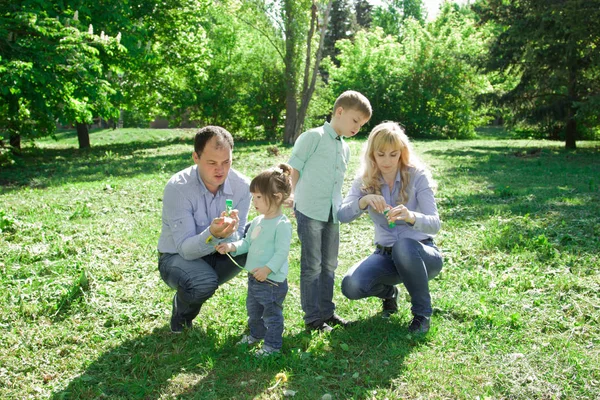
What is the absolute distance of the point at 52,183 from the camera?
1059cm

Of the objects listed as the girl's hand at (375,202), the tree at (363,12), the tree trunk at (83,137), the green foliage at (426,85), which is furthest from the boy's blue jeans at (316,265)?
the tree at (363,12)

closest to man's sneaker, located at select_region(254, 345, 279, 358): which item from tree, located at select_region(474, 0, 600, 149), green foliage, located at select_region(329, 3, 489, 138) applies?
tree, located at select_region(474, 0, 600, 149)

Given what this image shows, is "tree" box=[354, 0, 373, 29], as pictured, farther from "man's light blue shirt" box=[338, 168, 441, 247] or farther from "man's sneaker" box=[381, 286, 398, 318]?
"man's sneaker" box=[381, 286, 398, 318]

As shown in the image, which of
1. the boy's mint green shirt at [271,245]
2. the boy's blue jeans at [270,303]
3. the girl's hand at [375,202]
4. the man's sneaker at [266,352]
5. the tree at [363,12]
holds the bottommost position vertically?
the man's sneaker at [266,352]

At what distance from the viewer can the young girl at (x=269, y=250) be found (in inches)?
142

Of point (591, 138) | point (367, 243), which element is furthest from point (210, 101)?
point (367, 243)

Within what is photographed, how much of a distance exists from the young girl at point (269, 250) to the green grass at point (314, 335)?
27 centimetres

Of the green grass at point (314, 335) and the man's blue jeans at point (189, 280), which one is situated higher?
the man's blue jeans at point (189, 280)

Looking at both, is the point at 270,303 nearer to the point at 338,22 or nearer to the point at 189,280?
the point at 189,280

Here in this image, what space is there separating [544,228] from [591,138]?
2032 centimetres

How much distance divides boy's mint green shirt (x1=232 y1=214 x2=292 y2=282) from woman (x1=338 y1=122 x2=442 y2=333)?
0.64m

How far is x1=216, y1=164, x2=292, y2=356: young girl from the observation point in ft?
11.8

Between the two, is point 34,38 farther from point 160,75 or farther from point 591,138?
point 591,138

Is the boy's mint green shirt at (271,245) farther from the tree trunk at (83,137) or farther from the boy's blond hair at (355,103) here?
the tree trunk at (83,137)
